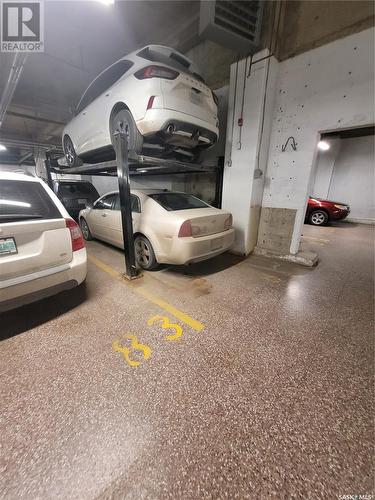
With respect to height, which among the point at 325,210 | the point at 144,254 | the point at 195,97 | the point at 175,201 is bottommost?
the point at 144,254

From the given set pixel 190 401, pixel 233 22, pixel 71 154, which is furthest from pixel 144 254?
pixel 233 22

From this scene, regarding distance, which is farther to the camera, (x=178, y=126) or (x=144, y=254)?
(x=144, y=254)

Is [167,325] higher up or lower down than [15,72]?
lower down

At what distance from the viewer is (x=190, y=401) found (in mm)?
1449

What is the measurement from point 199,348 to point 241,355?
0.40 metres

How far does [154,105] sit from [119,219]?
6.56 feet

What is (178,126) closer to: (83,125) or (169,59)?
(169,59)

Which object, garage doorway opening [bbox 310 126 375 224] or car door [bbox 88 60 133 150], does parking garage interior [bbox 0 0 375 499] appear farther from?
garage doorway opening [bbox 310 126 375 224]

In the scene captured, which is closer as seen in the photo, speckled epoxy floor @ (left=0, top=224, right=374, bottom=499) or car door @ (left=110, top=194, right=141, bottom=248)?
speckled epoxy floor @ (left=0, top=224, right=374, bottom=499)

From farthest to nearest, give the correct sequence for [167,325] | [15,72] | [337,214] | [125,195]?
[337,214]
[15,72]
[125,195]
[167,325]

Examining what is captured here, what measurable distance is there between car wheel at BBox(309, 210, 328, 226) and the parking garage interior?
259cm

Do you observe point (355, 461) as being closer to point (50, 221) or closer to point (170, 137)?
point (50, 221)

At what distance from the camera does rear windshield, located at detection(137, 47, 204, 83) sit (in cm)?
300

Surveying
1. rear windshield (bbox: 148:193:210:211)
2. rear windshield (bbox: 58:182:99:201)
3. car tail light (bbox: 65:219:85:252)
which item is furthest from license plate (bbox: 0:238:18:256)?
rear windshield (bbox: 58:182:99:201)
